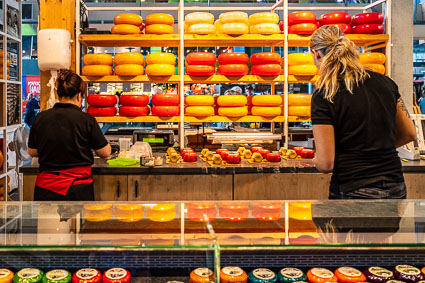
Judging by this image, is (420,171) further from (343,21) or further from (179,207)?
(179,207)

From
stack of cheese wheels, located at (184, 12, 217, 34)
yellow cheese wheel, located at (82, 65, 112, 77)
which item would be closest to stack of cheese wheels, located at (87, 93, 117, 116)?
yellow cheese wheel, located at (82, 65, 112, 77)

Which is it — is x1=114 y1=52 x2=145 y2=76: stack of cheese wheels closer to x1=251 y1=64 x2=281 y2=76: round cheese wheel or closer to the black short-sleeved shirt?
x1=251 y1=64 x2=281 y2=76: round cheese wheel

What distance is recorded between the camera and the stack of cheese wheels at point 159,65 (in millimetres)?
4500

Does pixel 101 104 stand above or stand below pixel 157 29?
below

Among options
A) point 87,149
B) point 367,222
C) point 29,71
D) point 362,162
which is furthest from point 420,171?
point 29,71

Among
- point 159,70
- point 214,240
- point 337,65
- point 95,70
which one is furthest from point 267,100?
point 214,240

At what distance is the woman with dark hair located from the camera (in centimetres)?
291

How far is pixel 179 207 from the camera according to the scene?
5.61 feet

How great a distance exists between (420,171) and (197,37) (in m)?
2.40

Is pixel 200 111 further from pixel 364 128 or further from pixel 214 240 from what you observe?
pixel 214 240

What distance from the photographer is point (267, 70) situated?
4574mm

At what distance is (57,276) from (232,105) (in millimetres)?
3289

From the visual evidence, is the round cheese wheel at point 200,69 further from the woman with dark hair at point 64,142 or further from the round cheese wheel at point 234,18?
the woman with dark hair at point 64,142

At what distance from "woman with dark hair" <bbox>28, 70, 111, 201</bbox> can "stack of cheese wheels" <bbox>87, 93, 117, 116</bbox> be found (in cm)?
153
